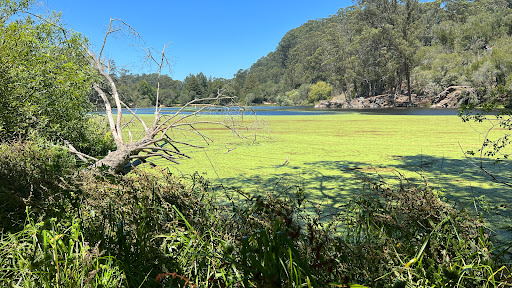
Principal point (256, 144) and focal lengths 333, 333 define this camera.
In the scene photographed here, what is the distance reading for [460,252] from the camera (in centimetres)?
150

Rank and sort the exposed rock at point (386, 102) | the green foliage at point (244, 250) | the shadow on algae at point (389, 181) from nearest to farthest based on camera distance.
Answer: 1. the green foliage at point (244, 250)
2. the shadow on algae at point (389, 181)
3. the exposed rock at point (386, 102)

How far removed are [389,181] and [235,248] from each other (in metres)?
2.72

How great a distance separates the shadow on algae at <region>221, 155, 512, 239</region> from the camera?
2924 mm

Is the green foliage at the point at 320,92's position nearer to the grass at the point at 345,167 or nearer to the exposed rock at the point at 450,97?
the exposed rock at the point at 450,97

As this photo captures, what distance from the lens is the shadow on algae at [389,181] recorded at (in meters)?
2.92

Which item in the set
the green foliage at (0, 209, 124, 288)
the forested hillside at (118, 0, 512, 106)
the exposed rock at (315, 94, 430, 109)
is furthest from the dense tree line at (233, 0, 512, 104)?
the green foliage at (0, 209, 124, 288)

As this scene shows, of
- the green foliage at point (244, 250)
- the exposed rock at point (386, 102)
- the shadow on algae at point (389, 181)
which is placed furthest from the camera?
the exposed rock at point (386, 102)

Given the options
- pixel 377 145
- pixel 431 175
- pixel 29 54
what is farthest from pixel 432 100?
pixel 29 54

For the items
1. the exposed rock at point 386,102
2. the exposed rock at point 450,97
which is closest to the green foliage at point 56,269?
the exposed rock at point 450,97

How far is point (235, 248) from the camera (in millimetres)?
1657

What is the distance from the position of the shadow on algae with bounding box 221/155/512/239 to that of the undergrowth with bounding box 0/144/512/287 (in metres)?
0.87

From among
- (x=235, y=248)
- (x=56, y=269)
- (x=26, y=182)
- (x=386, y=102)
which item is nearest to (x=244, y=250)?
(x=235, y=248)

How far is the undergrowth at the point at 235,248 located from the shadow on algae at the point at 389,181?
0.87m

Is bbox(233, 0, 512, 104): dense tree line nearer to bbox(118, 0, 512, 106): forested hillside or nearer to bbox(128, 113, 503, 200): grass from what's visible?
bbox(118, 0, 512, 106): forested hillside
